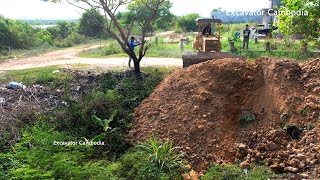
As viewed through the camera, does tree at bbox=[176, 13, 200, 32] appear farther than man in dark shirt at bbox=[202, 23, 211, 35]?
Yes

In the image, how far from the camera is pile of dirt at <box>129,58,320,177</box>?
217 inches

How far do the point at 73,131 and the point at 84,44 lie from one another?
20.9 m

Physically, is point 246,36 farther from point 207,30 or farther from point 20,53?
point 20,53

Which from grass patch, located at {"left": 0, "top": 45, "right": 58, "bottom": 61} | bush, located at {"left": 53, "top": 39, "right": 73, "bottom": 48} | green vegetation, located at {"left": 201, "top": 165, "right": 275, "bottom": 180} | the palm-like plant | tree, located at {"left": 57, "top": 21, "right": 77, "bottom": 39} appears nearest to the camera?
green vegetation, located at {"left": 201, "top": 165, "right": 275, "bottom": 180}

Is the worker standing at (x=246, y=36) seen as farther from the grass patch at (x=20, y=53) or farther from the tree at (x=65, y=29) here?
the tree at (x=65, y=29)

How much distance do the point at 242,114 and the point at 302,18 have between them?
2469 mm

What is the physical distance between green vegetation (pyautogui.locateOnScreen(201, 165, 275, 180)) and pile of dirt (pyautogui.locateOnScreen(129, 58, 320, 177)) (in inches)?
7.9

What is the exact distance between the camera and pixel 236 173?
4977 millimetres

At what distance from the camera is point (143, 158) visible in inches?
210

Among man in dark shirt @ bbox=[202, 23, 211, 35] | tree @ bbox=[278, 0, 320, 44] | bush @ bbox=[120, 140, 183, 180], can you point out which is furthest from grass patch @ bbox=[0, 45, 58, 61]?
tree @ bbox=[278, 0, 320, 44]

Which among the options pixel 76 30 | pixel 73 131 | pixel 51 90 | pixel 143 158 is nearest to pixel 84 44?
pixel 76 30

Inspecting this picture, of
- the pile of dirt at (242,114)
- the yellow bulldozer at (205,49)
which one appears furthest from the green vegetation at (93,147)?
the yellow bulldozer at (205,49)

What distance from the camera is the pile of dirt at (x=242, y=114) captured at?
551 centimetres

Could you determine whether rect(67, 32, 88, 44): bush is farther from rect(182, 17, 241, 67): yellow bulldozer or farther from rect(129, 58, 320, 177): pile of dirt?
rect(129, 58, 320, 177): pile of dirt
